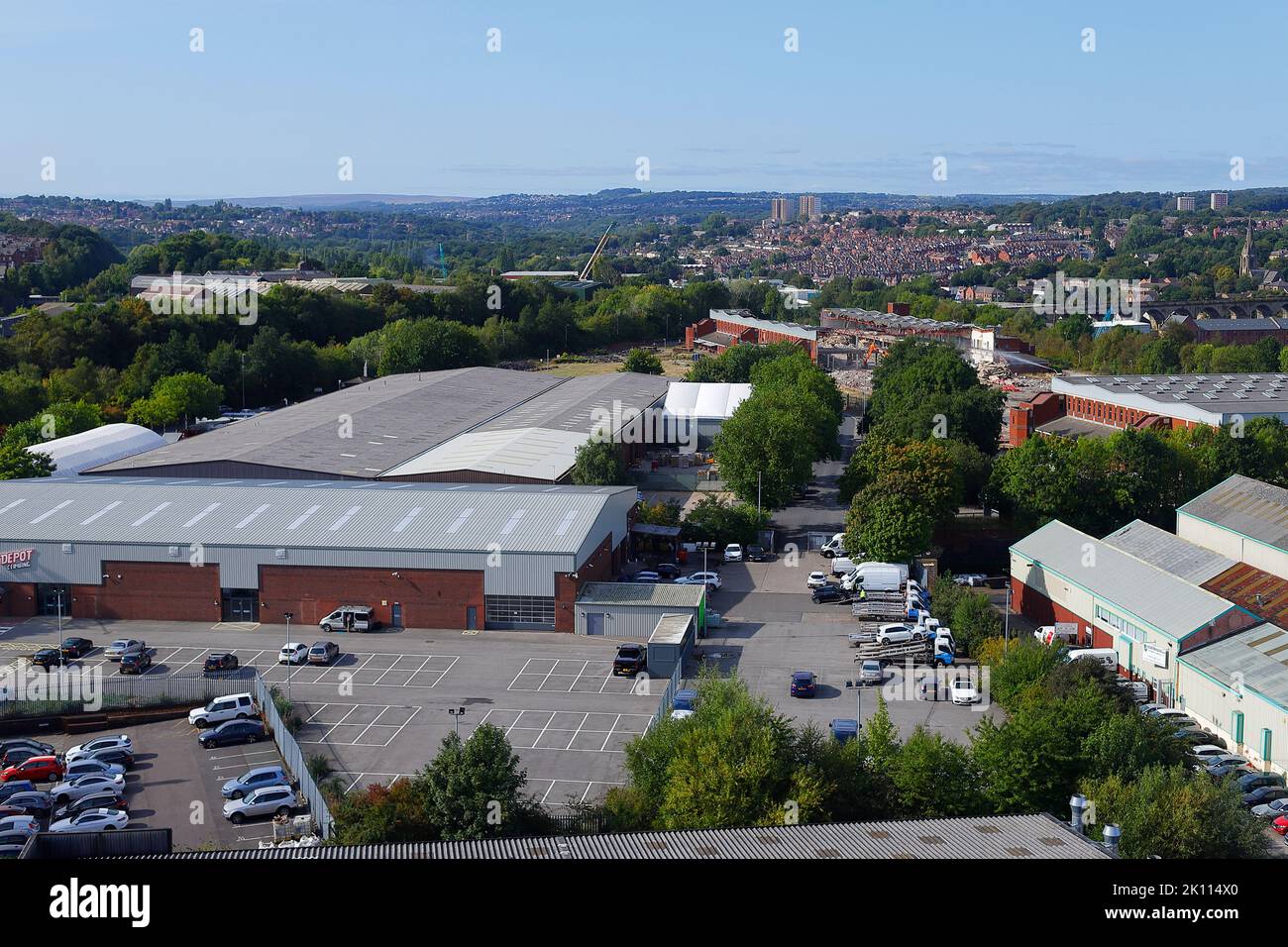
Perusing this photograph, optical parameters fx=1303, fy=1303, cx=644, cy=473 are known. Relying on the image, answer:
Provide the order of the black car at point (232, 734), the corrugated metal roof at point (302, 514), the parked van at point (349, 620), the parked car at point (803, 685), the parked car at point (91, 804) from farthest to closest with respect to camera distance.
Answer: the corrugated metal roof at point (302, 514)
the parked van at point (349, 620)
the parked car at point (803, 685)
the black car at point (232, 734)
the parked car at point (91, 804)

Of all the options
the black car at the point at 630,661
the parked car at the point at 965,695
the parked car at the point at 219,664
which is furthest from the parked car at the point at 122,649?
the parked car at the point at 965,695

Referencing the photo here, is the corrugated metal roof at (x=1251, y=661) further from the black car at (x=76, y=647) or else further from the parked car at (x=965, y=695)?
the black car at (x=76, y=647)

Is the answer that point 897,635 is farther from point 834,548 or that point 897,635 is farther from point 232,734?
point 232,734

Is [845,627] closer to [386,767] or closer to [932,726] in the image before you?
[932,726]

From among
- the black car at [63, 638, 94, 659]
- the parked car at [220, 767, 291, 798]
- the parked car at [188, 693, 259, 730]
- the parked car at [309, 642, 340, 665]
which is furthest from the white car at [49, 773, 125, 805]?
the black car at [63, 638, 94, 659]

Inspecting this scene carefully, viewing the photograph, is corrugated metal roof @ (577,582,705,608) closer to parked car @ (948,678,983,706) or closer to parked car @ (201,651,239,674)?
parked car @ (948,678,983,706)

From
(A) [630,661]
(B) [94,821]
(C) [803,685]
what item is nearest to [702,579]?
(A) [630,661]
